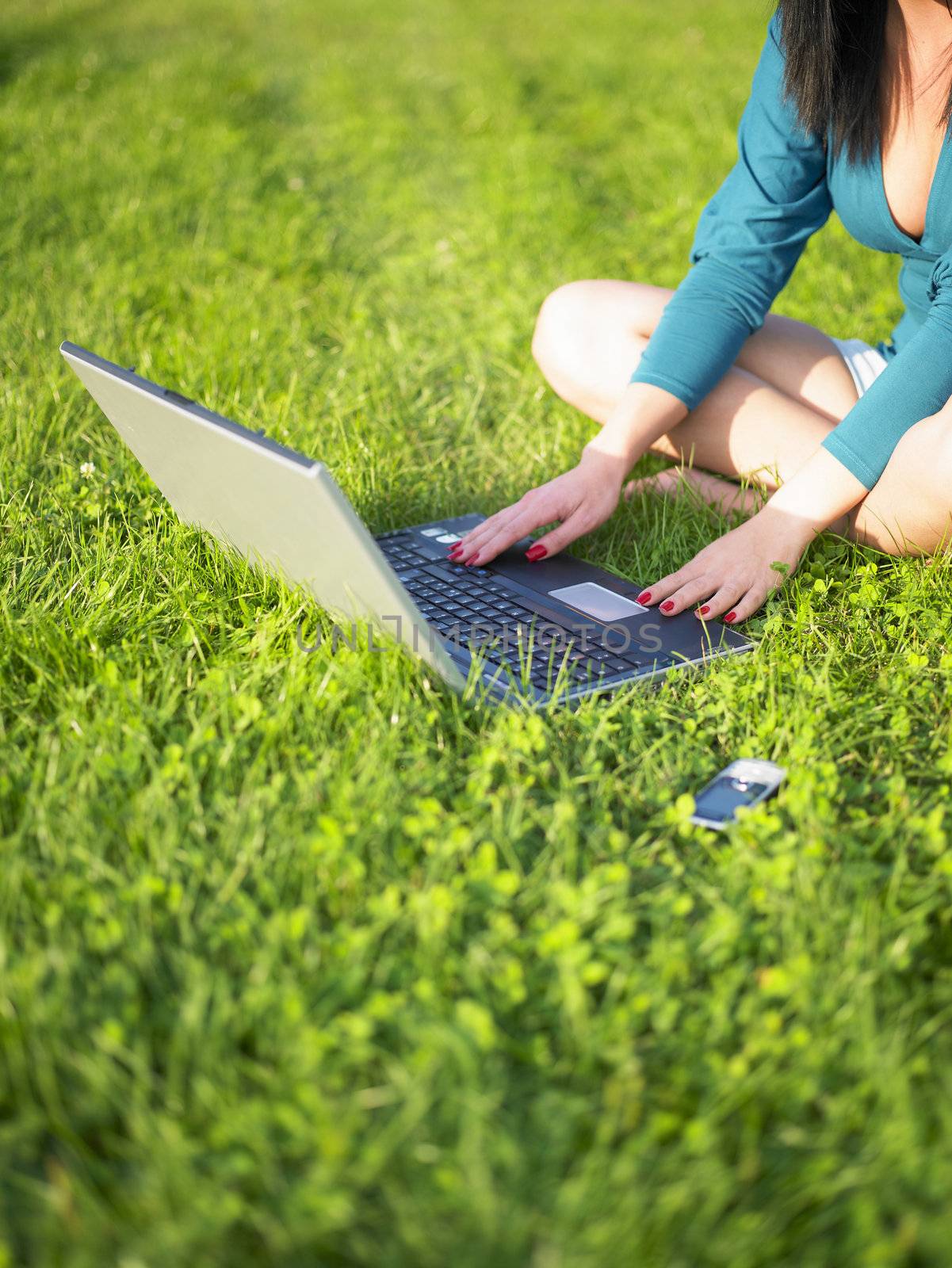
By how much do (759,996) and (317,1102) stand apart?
0.48m

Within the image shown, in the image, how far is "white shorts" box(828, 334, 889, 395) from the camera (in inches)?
104

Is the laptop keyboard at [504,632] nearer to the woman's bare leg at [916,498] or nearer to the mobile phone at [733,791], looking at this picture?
the mobile phone at [733,791]

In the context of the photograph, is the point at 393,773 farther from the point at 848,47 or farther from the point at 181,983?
the point at 848,47

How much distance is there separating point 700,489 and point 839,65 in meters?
0.87

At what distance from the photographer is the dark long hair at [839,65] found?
86.1 inches

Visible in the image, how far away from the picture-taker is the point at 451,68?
8.21 meters

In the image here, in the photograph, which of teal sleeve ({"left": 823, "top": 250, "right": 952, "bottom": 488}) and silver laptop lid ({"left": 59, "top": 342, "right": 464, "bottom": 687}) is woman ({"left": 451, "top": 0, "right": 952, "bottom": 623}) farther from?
silver laptop lid ({"left": 59, "top": 342, "right": 464, "bottom": 687})

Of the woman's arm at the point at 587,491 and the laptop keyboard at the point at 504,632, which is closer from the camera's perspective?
the laptop keyboard at the point at 504,632

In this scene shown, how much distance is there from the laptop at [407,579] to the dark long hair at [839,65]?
97 centimetres

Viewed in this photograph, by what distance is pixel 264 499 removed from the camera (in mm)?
1672

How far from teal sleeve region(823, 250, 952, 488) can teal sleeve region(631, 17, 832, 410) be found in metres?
0.40

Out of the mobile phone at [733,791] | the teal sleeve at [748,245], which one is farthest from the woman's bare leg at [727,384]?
the mobile phone at [733,791]

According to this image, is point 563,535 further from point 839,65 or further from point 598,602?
point 839,65

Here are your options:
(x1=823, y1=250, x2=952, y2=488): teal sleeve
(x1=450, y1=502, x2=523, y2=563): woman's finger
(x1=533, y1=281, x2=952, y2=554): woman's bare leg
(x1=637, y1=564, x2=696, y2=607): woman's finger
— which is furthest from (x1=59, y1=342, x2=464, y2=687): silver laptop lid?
(x1=533, y1=281, x2=952, y2=554): woman's bare leg
